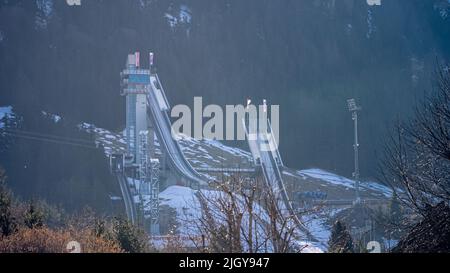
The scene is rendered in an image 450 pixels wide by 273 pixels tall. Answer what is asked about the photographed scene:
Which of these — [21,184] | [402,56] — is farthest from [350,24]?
[21,184]

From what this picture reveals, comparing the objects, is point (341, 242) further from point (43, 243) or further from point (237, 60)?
point (237, 60)

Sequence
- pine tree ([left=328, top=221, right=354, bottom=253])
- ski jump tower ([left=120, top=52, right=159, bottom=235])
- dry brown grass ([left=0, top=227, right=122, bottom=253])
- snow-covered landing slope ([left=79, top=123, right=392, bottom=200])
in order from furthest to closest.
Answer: ski jump tower ([left=120, top=52, right=159, bottom=235])
snow-covered landing slope ([left=79, top=123, right=392, bottom=200])
pine tree ([left=328, top=221, right=354, bottom=253])
dry brown grass ([left=0, top=227, right=122, bottom=253])

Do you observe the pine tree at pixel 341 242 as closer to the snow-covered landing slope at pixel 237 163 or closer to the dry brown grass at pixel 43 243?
the dry brown grass at pixel 43 243

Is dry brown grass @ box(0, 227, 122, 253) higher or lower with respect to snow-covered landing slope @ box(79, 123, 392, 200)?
lower

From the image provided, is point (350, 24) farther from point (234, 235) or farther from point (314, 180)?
point (234, 235)

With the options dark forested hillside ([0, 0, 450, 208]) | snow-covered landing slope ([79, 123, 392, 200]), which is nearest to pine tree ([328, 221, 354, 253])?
snow-covered landing slope ([79, 123, 392, 200])

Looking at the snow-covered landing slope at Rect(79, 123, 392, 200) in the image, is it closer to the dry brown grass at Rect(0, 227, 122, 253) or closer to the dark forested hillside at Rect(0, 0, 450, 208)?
the dark forested hillside at Rect(0, 0, 450, 208)
